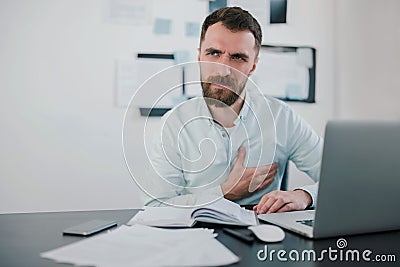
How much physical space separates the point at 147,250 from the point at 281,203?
1.73ft

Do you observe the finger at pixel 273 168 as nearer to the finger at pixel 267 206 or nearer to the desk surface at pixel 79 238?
the finger at pixel 267 206

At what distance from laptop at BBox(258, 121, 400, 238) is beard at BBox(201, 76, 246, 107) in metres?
0.62

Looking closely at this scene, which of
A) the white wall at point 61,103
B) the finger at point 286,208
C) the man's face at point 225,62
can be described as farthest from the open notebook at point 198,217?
the white wall at point 61,103

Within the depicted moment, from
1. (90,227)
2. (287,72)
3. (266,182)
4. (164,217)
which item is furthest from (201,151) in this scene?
(287,72)

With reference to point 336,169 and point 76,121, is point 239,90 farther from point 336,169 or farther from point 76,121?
point 76,121

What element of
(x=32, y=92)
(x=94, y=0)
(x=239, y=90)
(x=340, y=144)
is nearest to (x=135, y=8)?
(x=94, y=0)

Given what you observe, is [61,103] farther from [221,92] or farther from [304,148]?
[304,148]

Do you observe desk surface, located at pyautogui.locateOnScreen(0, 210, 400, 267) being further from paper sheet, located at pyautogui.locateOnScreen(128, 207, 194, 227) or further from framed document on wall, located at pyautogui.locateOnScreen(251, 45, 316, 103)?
framed document on wall, located at pyautogui.locateOnScreen(251, 45, 316, 103)

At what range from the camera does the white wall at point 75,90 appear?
2.33 m

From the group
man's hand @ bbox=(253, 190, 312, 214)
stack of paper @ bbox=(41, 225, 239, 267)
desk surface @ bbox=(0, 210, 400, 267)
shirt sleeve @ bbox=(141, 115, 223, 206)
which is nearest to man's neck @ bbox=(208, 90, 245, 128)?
shirt sleeve @ bbox=(141, 115, 223, 206)

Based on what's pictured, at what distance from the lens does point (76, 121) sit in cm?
241

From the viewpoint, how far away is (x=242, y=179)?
5.47ft

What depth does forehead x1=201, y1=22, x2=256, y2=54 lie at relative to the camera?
1854 millimetres

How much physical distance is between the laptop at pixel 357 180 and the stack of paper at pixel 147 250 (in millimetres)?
229
